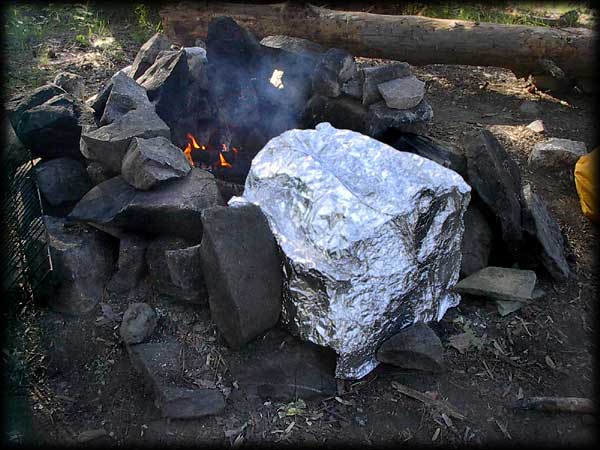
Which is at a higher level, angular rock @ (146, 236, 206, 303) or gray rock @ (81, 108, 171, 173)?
gray rock @ (81, 108, 171, 173)

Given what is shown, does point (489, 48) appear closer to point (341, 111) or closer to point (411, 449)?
point (341, 111)

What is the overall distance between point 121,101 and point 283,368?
1936 mm

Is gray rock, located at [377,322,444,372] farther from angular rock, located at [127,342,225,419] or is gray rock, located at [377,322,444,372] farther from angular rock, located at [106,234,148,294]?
angular rock, located at [106,234,148,294]

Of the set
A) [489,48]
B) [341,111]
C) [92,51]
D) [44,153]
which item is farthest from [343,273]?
[92,51]

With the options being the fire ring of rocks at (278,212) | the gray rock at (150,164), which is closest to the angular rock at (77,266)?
the fire ring of rocks at (278,212)

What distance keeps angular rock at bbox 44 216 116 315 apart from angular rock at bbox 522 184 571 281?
2.42m

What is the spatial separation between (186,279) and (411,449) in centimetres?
132

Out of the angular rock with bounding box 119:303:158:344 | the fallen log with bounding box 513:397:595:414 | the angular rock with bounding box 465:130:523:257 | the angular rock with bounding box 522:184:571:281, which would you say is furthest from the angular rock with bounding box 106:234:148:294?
the angular rock with bounding box 522:184:571:281

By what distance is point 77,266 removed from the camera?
3049 mm

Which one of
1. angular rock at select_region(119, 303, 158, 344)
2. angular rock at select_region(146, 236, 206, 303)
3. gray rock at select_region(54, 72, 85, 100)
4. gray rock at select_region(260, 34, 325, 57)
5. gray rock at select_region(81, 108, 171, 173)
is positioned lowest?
angular rock at select_region(119, 303, 158, 344)

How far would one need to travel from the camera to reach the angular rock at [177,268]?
2.87 m

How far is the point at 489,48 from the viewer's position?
5098 mm

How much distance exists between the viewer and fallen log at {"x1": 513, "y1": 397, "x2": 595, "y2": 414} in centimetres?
269

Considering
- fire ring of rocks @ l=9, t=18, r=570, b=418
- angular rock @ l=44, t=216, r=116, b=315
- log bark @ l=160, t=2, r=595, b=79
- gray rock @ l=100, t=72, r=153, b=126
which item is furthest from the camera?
log bark @ l=160, t=2, r=595, b=79
